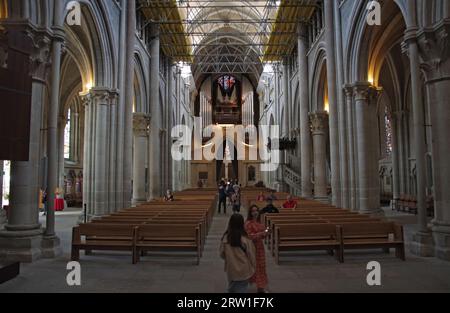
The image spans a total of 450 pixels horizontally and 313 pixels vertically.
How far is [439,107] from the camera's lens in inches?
340

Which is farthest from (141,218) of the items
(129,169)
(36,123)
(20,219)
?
(129,169)

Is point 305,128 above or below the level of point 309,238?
above

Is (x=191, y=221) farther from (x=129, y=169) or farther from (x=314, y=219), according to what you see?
(x=129, y=169)

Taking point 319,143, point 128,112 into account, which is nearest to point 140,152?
point 128,112

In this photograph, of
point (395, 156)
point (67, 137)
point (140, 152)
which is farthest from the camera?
point (67, 137)

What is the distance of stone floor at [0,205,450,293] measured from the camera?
19.2 feet

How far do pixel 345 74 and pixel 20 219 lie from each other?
1329 cm

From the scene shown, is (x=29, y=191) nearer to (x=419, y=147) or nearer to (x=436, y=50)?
(x=419, y=147)

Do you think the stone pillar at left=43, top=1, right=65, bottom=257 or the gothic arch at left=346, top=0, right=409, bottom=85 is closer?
the stone pillar at left=43, top=1, right=65, bottom=257

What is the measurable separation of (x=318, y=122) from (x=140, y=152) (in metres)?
11.4

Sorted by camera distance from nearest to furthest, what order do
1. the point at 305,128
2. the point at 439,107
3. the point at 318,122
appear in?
1. the point at 439,107
2. the point at 318,122
3. the point at 305,128

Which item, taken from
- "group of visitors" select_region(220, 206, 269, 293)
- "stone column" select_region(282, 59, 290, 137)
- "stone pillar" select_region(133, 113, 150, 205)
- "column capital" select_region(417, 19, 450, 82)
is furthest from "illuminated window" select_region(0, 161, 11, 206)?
"column capital" select_region(417, 19, 450, 82)

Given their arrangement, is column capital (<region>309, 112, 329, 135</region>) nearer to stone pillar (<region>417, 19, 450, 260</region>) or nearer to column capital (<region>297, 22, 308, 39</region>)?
column capital (<region>297, 22, 308, 39</region>)

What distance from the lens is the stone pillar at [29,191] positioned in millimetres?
8016
